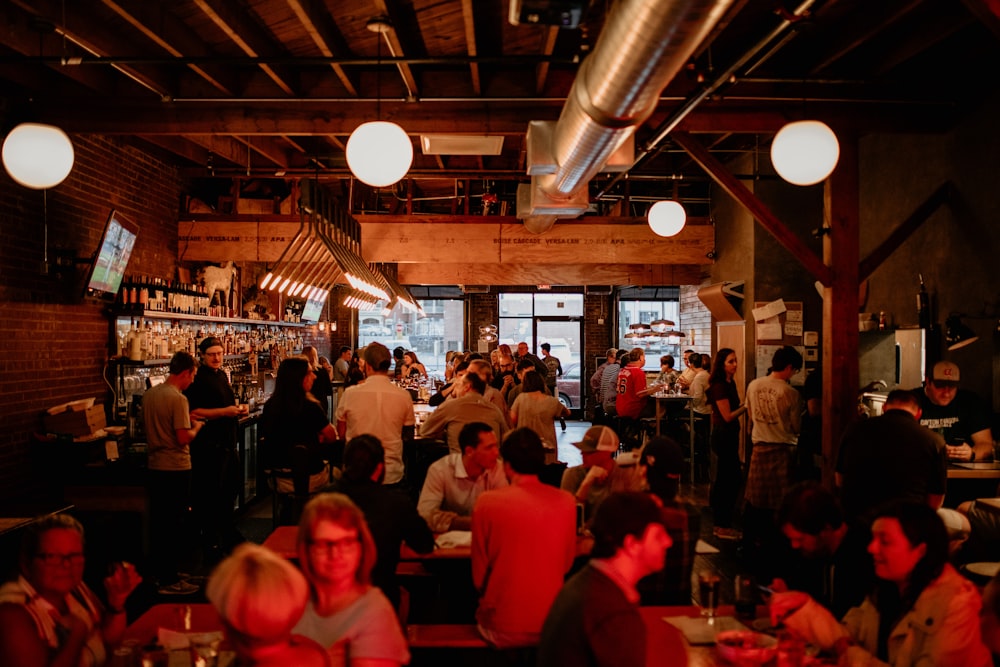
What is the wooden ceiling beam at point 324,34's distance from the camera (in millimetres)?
4875

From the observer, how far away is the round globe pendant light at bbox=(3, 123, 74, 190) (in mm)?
4883

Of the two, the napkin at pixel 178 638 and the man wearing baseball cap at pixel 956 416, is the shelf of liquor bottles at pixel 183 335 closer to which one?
the napkin at pixel 178 638

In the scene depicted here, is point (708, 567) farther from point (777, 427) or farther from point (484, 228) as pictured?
point (484, 228)

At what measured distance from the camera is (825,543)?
358 centimetres

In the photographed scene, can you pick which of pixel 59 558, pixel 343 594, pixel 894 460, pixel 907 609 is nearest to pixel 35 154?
pixel 59 558

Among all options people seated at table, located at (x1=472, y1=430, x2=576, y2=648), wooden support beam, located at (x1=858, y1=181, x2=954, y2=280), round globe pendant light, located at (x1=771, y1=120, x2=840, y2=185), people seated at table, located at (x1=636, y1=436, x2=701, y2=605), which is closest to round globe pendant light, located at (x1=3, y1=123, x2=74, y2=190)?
people seated at table, located at (x1=472, y1=430, x2=576, y2=648)

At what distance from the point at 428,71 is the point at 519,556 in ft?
14.4

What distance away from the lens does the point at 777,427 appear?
262 inches

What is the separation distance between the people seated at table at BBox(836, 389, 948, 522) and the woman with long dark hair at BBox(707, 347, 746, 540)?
2.52 metres

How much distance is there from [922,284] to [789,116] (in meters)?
2.19

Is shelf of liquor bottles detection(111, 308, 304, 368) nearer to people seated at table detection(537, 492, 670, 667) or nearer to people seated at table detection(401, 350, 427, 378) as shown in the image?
people seated at table detection(401, 350, 427, 378)

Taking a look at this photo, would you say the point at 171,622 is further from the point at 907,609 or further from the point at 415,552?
the point at 907,609

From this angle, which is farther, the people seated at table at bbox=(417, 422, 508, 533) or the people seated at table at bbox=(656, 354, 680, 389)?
the people seated at table at bbox=(656, 354, 680, 389)

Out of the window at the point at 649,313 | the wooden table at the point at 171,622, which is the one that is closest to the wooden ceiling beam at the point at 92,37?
the wooden table at the point at 171,622
